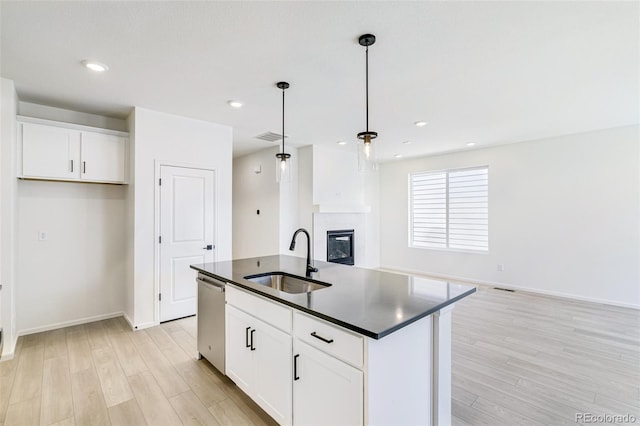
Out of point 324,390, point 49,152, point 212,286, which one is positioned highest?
point 49,152

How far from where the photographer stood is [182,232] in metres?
3.90

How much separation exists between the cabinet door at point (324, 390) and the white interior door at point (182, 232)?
273 centimetres

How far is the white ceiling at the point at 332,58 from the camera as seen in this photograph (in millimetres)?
1895

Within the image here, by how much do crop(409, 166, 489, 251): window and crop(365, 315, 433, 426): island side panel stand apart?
15.6 ft

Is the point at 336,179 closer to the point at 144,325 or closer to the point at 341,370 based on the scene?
the point at 144,325

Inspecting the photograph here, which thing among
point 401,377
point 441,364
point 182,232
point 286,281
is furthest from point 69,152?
point 441,364

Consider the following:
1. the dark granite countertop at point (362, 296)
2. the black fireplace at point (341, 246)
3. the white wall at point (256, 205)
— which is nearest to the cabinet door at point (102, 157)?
the dark granite countertop at point (362, 296)

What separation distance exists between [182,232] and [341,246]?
10.4 feet

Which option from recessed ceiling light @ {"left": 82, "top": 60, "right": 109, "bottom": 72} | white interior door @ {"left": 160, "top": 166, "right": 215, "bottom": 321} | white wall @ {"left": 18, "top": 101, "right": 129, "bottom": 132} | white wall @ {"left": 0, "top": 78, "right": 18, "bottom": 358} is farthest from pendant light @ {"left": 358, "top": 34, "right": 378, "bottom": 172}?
white wall @ {"left": 18, "top": 101, "right": 129, "bottom": 132}

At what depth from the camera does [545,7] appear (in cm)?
185

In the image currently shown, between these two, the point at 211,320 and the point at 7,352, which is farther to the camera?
the point at 7,352

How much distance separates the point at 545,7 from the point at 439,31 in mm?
603

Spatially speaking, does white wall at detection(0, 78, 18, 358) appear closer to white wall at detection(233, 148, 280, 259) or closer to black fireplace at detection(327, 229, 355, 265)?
white wall at detection(233, 148, 280, 259)

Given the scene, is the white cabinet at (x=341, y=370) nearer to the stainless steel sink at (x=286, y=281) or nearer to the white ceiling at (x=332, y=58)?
the stainless steel sink at (x=286, y=281)
